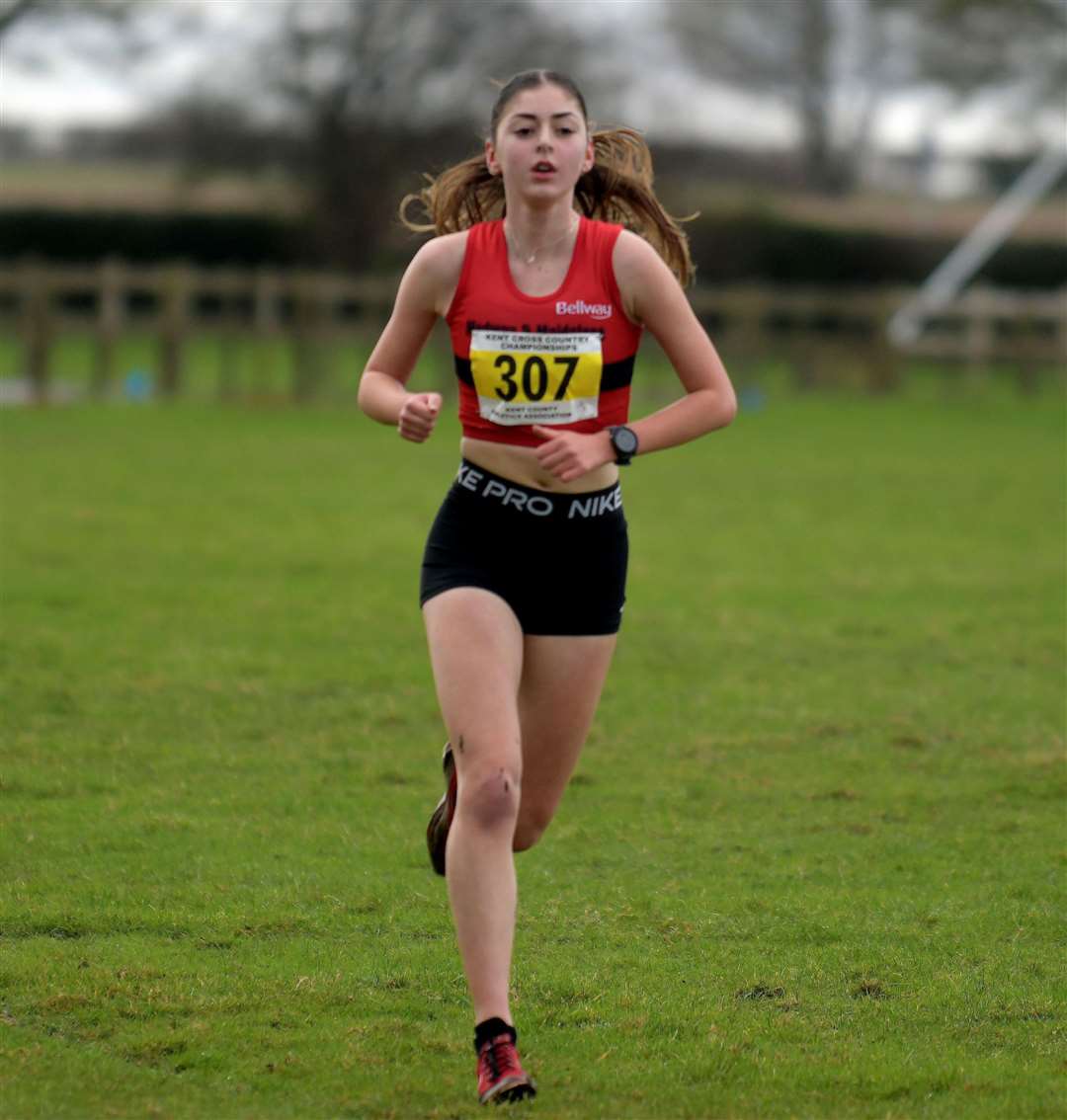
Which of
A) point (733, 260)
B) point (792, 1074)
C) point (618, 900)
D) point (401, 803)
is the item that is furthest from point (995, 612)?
point (733, 260)

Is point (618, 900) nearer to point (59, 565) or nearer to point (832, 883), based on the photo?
point (832, 883)

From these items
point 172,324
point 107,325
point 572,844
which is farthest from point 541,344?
point 107,325

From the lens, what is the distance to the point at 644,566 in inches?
550

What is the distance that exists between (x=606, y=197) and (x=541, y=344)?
760mm

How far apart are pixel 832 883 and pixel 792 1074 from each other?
1.75 meters

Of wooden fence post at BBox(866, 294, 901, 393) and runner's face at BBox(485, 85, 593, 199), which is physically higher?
wooden fence post at BBox(866, 294, 901, 393)

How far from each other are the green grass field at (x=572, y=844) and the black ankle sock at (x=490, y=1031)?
0.13 metres

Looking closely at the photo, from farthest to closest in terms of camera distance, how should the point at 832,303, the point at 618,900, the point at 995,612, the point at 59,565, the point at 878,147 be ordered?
the point at 878,147
the point at 832,303
the point at 59,565
the point at 995,612
the point at 618,900

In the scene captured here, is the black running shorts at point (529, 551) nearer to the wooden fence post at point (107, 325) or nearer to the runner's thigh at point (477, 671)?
the runner's thigh at point (477, 671)

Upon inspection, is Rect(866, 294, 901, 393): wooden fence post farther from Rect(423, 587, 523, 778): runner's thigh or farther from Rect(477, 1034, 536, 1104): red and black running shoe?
Rect(477, 1034, 536, 1104): red and black running shoe

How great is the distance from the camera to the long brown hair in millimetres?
5254

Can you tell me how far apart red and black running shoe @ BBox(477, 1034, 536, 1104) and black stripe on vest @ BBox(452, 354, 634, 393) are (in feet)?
5.15

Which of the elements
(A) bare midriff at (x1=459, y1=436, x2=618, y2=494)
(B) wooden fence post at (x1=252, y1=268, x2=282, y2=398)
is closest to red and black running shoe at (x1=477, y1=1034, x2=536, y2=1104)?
(A) bare midriff at (x1=459, y1=436, x2=618, y2=494)

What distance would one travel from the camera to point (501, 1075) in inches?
173
